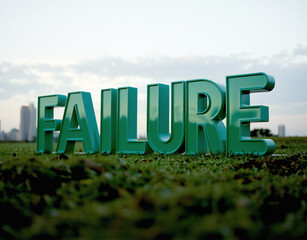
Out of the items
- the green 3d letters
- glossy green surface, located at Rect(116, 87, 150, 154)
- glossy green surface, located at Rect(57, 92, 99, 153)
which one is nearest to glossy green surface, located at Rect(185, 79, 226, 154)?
the green 3d letters

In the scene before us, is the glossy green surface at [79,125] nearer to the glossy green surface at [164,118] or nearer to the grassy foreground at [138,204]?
the glossy green surface at [164,118]

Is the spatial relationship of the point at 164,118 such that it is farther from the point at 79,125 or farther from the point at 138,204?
the point at 138,204

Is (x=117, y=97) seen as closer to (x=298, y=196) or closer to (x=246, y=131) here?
(x=246, y=131)

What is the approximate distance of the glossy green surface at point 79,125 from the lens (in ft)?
40.6

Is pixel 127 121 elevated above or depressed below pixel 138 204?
above

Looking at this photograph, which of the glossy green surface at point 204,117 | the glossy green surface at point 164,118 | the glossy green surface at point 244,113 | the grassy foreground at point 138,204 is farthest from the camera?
the glossy green surface at point 164,118

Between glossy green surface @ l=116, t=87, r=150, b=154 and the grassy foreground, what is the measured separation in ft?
19.4

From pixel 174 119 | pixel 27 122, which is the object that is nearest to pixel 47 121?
pixel 174 119

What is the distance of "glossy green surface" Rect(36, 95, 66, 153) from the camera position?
1348 centimetres

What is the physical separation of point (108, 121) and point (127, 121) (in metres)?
0.93

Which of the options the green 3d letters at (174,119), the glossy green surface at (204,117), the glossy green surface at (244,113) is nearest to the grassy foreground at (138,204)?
the glossy green surface at (244,113)

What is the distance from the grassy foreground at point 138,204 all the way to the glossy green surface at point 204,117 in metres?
4.13

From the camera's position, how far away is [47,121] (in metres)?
13.8

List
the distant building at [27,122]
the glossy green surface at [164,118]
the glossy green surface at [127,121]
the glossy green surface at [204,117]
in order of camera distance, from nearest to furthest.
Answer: the glossy green surface at [204,117] < the glossy green surface at [164,118] < the glossy green surface at [127,121] < the distant building at [27,122]
